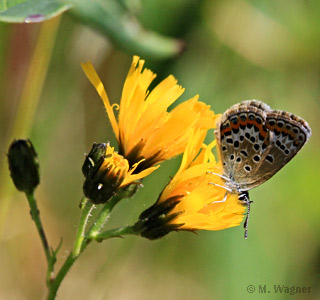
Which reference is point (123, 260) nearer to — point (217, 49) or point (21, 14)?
point (217, 49)

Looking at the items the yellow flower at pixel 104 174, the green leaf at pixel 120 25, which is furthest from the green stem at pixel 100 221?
the green leaf at pixel 120 25

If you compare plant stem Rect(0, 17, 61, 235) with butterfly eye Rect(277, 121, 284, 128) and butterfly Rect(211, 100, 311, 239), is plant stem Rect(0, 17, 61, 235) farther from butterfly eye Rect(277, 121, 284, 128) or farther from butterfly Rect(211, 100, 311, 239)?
butterfly eye Rect(277, 121, 284, 128)

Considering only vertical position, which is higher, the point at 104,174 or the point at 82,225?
the point at 104,174

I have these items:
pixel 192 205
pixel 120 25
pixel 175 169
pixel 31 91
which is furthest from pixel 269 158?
pixel 31 91

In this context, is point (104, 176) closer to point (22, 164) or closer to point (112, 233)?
point (112, 233)

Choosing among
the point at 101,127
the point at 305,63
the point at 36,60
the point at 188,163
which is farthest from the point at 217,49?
the point at 188,163

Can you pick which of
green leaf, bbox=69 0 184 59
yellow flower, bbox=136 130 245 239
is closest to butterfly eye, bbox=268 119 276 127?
yellow flower, bbox=136 130 245 239

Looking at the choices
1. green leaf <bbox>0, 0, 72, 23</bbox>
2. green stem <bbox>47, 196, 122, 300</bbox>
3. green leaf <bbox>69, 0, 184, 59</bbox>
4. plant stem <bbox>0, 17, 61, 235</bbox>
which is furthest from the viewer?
plant stem <bbox>0, 17, 61, 235</bbox>
